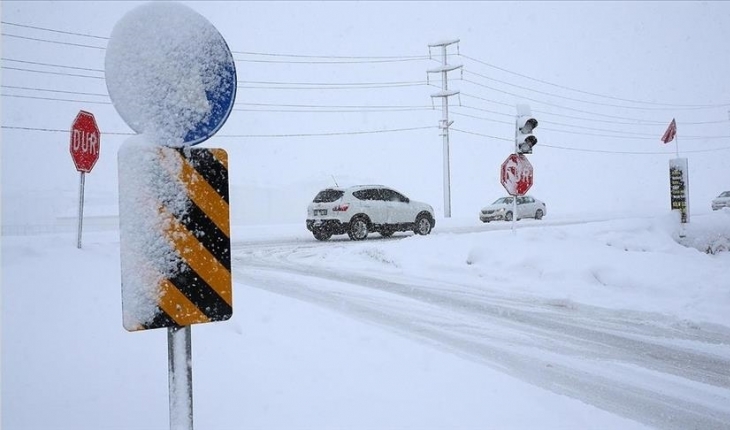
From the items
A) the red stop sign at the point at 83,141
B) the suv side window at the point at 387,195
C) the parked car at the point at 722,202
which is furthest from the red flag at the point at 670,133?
the parked car at the point at 722,202

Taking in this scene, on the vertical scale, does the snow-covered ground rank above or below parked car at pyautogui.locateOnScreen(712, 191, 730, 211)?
below

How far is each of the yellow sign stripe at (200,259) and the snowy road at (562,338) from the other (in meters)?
3.11

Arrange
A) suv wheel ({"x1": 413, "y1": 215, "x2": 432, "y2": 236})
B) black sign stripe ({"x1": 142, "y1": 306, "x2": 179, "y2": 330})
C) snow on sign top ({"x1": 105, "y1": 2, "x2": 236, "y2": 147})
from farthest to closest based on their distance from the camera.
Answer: suv wheel ({"x1": 413, "y1": 215, "x2": 432, "y2": 236}) < snow on sign top ({"x1": 105, "y1": 2, "x2": 236, "y2": 147}) < black sign stripe ({"x1": 142, "y1": 306, "x2": 179, "y2": 330})

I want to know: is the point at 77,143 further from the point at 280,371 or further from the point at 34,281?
the point at 280,371

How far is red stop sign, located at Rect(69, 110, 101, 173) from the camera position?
358 inches

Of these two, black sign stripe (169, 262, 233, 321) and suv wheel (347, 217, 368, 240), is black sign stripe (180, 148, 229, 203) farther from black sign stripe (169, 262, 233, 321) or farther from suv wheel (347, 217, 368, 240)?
suv wheel (347, 217, 368, 240)

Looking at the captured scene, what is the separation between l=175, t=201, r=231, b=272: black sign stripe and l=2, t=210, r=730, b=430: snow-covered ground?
1574mm

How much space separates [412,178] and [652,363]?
306 feet

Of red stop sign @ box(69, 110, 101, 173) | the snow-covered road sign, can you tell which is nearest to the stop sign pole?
red stop sign @ box(69, 110, 101, 173)

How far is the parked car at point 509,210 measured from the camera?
2512 centimetres

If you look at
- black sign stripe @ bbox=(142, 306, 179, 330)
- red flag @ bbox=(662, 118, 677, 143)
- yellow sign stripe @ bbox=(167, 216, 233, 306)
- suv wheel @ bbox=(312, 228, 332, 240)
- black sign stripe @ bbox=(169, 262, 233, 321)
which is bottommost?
suv wheel @ bbox=(312, 228, 332, 240)

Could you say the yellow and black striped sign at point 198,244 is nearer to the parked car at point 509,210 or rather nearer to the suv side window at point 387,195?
the suv side window at point 387,195

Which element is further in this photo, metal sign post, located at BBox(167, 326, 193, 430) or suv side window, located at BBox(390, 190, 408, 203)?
suv side window, located at BBox(390, 190, 408, 203)

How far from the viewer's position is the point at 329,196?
16375 millimetres
